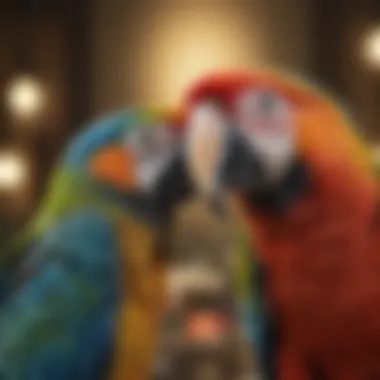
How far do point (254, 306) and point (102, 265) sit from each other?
0.61ft

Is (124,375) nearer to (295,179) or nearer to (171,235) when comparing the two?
(171,235)

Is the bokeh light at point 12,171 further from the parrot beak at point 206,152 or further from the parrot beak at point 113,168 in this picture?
the parrot beak at point 206,152

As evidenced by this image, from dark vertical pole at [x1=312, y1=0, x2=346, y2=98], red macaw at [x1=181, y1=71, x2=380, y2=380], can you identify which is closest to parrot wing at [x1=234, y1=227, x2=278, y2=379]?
red macaw at [x1=181, y1=71, x2=380, y2=380]

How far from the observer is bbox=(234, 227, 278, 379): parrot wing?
125cm

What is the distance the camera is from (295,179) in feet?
4.08

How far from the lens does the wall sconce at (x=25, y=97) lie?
4.38ft

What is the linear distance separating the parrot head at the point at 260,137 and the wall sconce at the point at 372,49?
88 millimetres

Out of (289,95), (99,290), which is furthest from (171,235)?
(289,95)

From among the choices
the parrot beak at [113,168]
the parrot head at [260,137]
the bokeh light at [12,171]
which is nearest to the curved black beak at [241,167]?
the parrot head at [260,137]

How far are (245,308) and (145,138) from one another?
0.23 metres

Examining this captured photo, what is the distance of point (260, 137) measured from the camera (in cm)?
124

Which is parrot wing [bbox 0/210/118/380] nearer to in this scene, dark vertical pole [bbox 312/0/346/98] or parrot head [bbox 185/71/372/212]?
parrot head [bbox 185/71/372/212]

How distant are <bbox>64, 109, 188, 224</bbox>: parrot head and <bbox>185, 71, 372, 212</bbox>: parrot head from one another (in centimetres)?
3

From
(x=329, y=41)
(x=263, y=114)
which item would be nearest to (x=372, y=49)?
(x=329, y=41)
